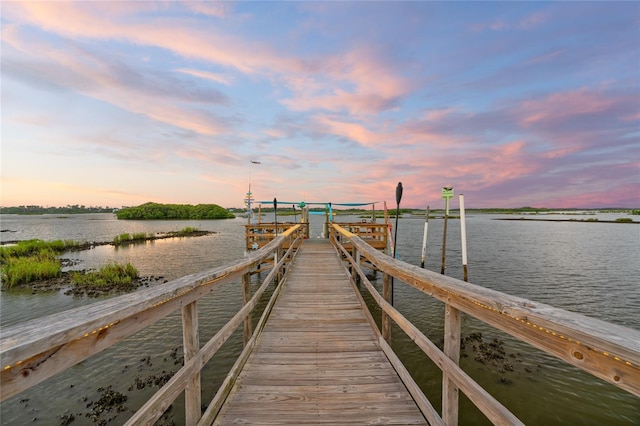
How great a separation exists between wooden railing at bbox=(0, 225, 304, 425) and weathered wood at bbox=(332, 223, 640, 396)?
2.33 metres

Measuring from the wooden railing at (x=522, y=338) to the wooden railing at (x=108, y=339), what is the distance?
2.17 m

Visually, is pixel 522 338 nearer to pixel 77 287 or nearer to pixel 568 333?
pixel 568 333

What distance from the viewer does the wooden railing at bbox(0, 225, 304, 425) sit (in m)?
1.22

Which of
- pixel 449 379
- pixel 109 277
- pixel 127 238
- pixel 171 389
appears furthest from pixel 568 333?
pixel 127 238

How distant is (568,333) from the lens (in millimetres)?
1388

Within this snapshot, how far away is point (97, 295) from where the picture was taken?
1205 centimetres

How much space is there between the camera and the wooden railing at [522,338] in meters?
1.21

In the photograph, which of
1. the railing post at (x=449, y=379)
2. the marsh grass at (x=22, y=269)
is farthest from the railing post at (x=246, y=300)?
the marsh grass at (x=22, y=269)

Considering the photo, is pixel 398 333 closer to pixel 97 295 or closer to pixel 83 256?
pixel 97 295

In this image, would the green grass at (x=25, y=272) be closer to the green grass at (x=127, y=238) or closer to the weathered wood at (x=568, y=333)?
the green grass at (x=127, y=238)

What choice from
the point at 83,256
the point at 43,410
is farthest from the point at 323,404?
the point at 83,256

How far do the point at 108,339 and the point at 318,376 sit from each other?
100 inches

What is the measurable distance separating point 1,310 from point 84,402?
28.8ft

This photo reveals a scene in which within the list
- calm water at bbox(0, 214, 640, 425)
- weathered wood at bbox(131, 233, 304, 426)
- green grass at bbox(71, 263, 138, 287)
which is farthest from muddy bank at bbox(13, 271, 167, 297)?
weathered wood at bbox(131, 233, 304, 426)
